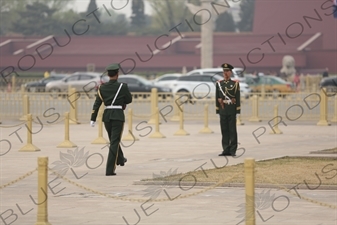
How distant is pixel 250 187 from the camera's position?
8.18 metres

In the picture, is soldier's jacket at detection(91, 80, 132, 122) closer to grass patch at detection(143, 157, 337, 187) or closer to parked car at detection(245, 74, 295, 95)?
grass patch at detection(143, 157, 337, 187)

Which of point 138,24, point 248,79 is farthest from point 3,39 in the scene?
point 138,24

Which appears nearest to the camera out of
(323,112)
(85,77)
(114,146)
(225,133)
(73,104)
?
(114,146)

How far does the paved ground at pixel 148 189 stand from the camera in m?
9.67

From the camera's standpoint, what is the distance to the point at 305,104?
26.8m

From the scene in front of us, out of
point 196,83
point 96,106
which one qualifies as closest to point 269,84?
point 196,83

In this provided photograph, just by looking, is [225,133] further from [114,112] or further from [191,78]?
[191,78]

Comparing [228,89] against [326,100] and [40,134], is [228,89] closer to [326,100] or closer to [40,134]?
[40,134]

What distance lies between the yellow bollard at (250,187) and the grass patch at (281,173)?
126 inches

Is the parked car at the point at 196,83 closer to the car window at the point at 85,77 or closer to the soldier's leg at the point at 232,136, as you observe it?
the car window at the point at 85,77

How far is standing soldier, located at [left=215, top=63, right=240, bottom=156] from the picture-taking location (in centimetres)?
1630

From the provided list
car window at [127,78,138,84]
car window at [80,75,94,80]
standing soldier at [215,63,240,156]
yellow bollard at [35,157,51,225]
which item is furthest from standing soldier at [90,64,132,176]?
car window at [80,75,94,80]

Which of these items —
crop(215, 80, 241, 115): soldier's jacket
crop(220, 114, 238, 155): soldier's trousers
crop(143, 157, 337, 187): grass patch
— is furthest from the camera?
crop(215, 80, 241, 115): soldier's jacket

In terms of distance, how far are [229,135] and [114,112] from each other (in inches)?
140
